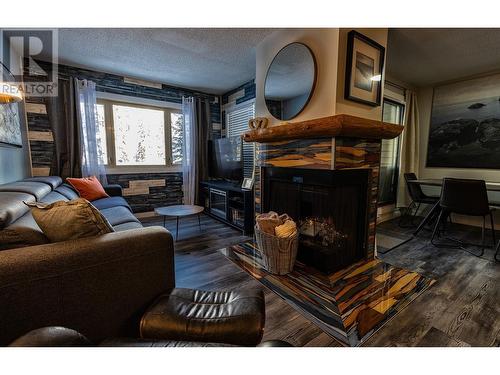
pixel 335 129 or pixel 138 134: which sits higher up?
pixel 138 134

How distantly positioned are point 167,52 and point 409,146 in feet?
14.2

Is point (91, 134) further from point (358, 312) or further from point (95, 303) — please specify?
point (358, 312)

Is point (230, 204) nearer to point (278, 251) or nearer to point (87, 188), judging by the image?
point (278, 251)

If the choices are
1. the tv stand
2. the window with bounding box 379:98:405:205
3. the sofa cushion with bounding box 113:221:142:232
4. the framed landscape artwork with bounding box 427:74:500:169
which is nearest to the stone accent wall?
the tv stand

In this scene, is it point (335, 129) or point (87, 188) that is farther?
point (87, 188)

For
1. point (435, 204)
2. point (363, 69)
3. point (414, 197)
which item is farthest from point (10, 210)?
point (414, 197)

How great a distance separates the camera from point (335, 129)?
1.71 m

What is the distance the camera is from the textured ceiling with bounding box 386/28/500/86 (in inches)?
91.4

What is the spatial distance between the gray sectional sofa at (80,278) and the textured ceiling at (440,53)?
3.04 meters

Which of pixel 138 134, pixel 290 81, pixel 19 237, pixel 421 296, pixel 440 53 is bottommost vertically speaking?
pixel 421 296

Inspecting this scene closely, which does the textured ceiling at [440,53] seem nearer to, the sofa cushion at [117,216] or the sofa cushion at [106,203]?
the sofa cushion at [117,216]

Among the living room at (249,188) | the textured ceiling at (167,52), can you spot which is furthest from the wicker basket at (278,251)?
the textured ceiling at (167,52)

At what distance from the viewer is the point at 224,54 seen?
9.18 feet
